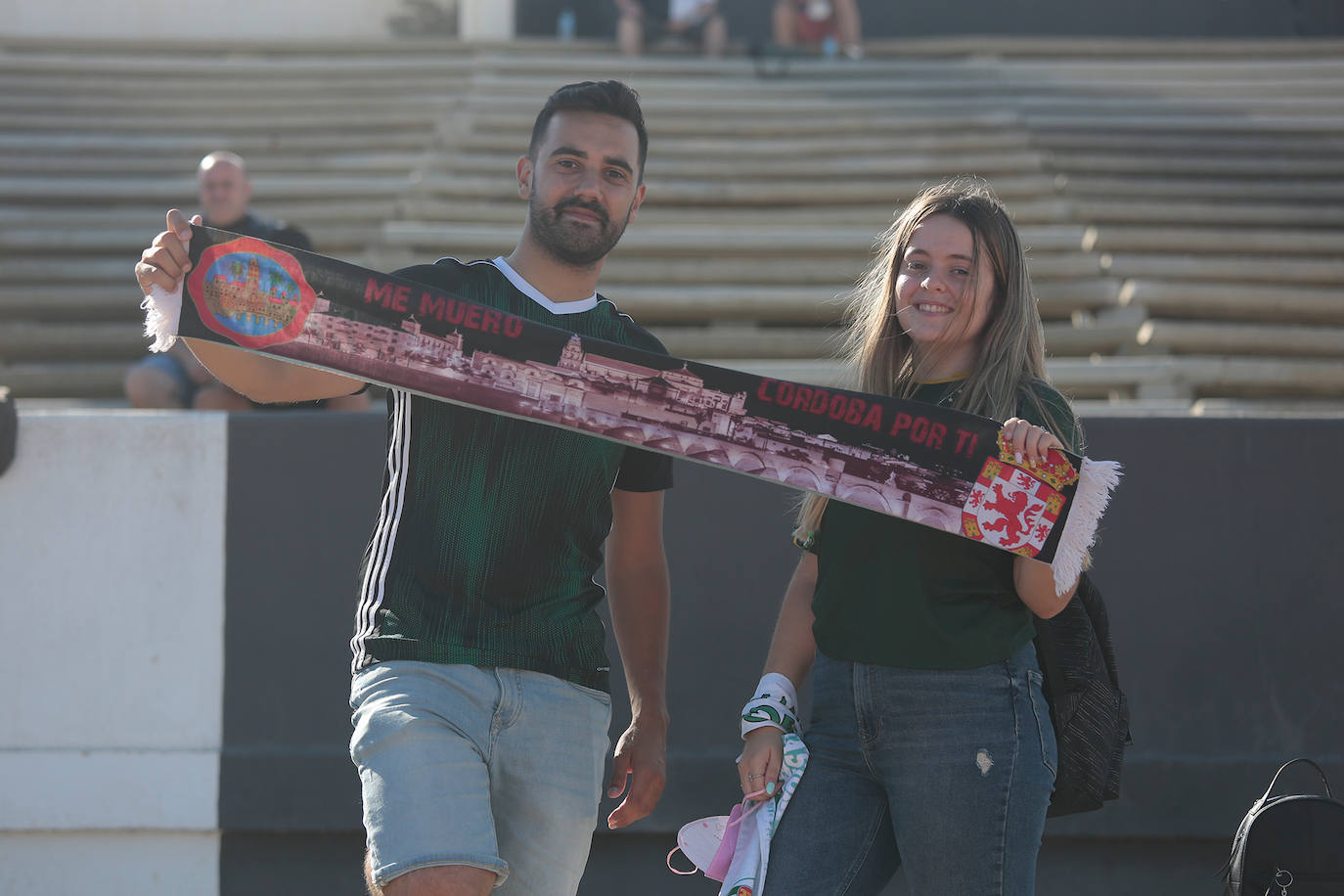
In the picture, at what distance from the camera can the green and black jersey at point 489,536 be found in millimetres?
2303

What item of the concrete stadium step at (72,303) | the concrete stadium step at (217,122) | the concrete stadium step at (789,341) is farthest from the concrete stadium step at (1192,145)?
the concrete stadium step at (72,303)

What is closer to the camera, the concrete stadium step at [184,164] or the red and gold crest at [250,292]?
the red and gold crest at [250,292]

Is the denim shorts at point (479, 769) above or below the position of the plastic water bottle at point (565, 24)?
below

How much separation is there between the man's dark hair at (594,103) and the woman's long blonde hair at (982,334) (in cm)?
55

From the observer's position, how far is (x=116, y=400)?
6.46 m

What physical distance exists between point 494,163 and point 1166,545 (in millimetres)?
5879

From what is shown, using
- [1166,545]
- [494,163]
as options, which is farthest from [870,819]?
[494,163]

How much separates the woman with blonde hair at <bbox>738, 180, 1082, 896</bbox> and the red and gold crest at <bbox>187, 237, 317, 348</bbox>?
1083mm

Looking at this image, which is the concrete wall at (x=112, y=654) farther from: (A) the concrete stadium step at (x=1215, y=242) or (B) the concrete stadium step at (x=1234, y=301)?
(A) the concrete stadium step at (x=1215, y=242)

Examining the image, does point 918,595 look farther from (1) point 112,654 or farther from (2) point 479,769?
(1) point 112,654

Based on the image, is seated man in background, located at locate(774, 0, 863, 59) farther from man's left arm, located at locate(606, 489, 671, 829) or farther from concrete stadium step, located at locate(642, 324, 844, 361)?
man's left arm, located at locate(606, 489, 671, 829)

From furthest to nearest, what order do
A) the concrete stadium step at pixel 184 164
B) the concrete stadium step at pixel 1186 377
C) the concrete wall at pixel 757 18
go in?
the concrete wall at pixel 757 18 < the concrete stadium step at pixel 184 164 < the concrete stadium step at pixel 1186 377

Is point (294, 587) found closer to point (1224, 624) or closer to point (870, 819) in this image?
point (870, 819)

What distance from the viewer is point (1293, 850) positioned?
2.81 metres
